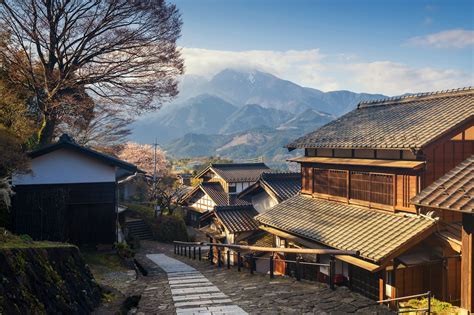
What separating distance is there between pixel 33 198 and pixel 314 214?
1169 cm

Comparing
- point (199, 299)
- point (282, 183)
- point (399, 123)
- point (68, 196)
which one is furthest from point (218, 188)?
point (199, 299)

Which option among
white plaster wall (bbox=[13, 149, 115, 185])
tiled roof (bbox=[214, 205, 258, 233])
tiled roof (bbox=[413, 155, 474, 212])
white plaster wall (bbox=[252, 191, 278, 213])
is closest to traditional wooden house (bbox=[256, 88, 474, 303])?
tiled roof (bbox=[413, 155, 474, 212])

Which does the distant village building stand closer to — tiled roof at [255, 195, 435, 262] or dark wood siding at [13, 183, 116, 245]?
dark wood siding at [13, 183, 116, 245]

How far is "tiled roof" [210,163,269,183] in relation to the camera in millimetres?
39094

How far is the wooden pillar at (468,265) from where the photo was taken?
23.5 ft

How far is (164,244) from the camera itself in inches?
1249

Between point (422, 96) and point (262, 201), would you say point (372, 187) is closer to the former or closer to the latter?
point (422, 96)

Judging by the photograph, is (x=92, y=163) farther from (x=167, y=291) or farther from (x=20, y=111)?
(x=167, y=291)

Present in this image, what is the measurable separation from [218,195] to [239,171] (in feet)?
17.0

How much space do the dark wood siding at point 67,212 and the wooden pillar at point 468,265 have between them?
45.2 ft

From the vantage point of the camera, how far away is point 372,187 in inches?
534

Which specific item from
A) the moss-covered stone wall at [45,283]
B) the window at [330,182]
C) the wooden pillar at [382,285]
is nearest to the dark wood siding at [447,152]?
the wooden pillar at [382,285]

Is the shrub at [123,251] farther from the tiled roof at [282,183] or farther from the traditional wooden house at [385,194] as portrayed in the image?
the tiled roof at [282,183]

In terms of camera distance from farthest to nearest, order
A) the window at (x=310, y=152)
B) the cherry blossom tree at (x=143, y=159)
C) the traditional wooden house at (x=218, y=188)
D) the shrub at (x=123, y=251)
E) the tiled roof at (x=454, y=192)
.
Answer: the cherry blossom tree at (x=143, y=159) → the traditional wooden house at (x=218, y=188) → the window at (x=310, y=152) → the shrub at (x=123, y=251) → the tiled roof at (x=454, y=192)
